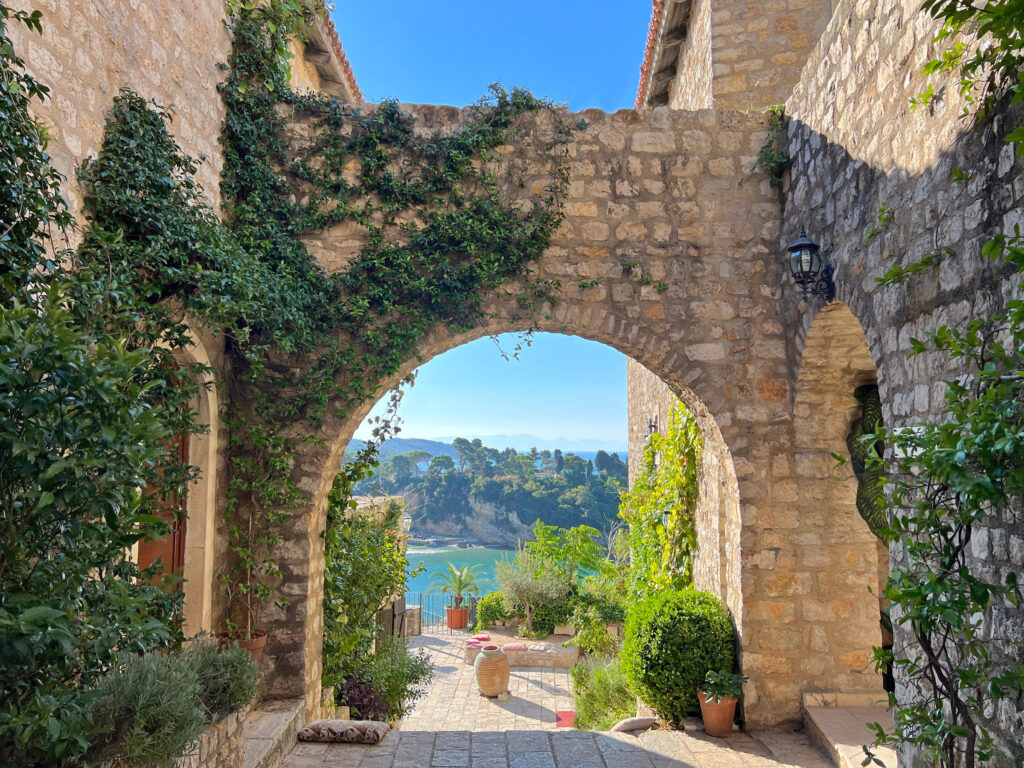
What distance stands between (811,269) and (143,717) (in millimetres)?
3911

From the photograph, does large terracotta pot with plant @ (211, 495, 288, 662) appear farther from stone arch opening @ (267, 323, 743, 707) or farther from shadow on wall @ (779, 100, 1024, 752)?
shadow on wall @ (779, 100, 1024, 752)

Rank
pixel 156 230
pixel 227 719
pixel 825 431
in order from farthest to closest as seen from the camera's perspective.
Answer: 1. pixel 825 431
2. pixel 156 230
3. pixel 227 719

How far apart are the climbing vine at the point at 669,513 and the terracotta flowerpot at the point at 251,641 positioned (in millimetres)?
3535

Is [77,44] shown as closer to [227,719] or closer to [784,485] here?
[227,719]

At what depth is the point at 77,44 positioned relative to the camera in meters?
3.06

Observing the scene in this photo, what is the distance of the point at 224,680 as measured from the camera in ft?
9.85

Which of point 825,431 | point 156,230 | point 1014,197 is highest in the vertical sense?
point 156,230

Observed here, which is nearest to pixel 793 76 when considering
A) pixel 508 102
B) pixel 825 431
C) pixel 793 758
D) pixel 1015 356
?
pixel 508 102

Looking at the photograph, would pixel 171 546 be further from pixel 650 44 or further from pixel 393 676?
pixel 650 44

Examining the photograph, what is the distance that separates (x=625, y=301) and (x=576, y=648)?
7.10 meters

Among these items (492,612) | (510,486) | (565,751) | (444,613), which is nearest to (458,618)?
(444,613)

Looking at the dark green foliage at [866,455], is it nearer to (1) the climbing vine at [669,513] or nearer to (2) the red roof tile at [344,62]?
(1) the climbing vine at [669,513]

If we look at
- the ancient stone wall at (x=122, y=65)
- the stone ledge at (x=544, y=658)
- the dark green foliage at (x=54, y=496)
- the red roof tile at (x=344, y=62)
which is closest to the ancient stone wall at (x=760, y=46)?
the red roof tile at (x=344, y=62)

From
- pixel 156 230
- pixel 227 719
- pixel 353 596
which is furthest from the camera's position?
pixel 353 596
